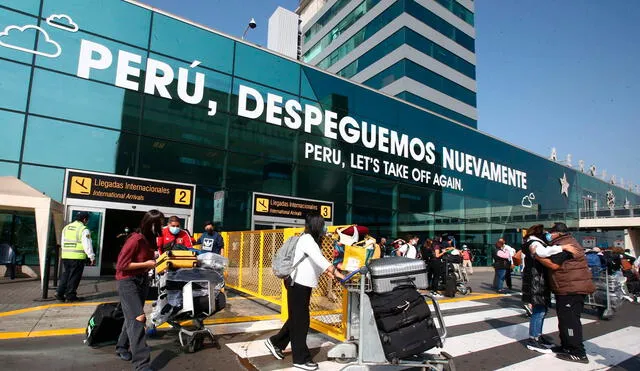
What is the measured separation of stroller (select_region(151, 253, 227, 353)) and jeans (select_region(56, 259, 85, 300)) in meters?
4.27

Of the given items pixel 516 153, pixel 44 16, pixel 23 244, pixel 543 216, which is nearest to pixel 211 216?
pixel 23 244

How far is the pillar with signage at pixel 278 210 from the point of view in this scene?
53.6 feet

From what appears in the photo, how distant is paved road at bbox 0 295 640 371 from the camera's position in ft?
14.6

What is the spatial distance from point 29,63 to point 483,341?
583 inches

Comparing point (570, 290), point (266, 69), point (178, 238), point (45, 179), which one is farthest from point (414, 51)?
point (570, 290)

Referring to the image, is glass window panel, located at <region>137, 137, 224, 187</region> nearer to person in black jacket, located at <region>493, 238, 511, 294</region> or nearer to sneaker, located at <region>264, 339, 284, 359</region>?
person in black jacket, located at <region>493, 238, 511, 294</region>

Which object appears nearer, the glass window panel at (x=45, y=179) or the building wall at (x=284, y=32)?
the glass window panel at (x=45, y=179)

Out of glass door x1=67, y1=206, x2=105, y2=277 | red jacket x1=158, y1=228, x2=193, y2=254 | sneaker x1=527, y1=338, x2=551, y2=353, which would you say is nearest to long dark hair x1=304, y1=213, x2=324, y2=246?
red jacket x1=158, y1=228, x2=193, y2=254

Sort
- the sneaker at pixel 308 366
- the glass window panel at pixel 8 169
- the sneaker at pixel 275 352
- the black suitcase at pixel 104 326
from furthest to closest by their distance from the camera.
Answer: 1. the glass window panel at pixel 8 169
2. the black suitcase at pixel 104 326
3. the sneaker at pixel 275 352
4. the sneaker at pixel 308 366

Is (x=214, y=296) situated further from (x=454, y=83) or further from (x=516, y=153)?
(x=454, y=83)

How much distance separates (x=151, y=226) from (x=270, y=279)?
194 inches

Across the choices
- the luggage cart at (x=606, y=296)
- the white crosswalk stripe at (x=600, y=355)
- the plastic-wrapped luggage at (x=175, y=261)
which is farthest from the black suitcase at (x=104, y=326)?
the luggage cart at (x=606, y=296)

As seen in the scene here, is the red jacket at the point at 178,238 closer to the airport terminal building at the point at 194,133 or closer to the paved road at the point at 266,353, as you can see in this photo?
the paved road at the point at 266,353

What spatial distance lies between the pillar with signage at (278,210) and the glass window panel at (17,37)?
8.95 metres
